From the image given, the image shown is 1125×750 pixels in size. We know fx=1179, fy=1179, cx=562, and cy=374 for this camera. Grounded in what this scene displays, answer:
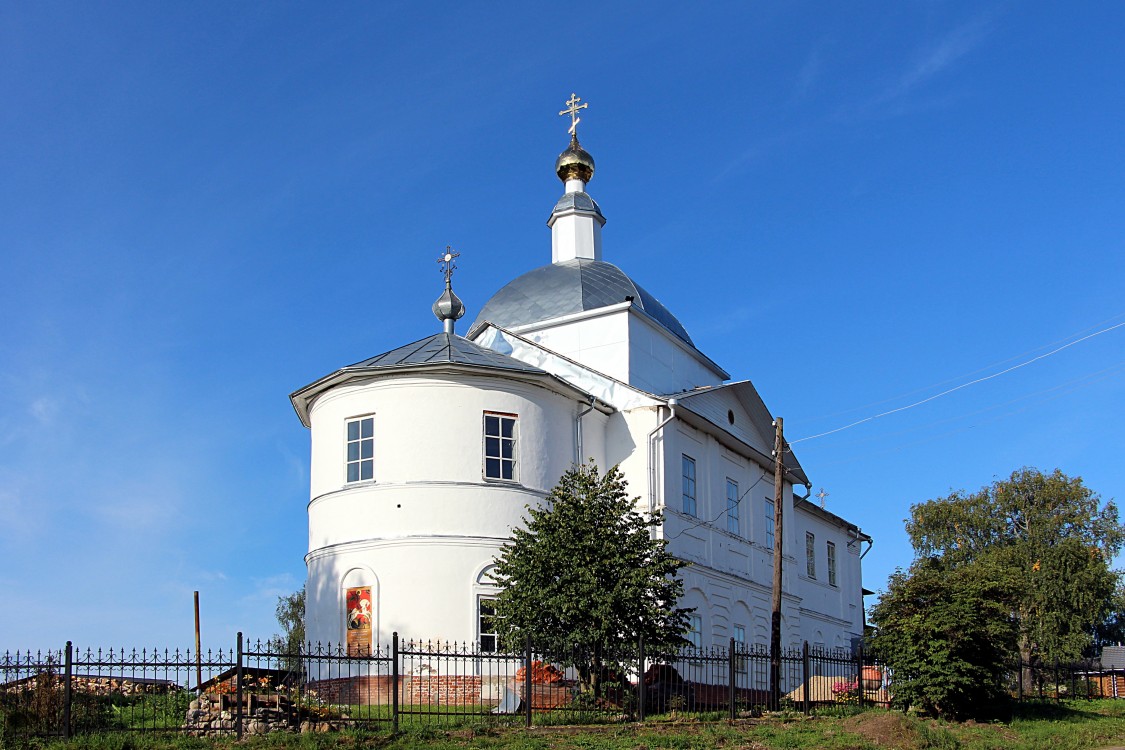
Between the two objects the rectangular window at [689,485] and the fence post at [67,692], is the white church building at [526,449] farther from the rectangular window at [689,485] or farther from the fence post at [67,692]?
the fence post at [67,692]

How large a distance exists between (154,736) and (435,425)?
9.20 m

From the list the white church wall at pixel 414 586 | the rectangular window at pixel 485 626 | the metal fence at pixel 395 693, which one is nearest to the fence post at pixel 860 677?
the metal fence at pixel 395 693

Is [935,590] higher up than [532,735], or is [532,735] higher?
[935,590]

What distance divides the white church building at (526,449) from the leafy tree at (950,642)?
5.74 meters

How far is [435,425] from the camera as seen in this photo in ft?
76.1

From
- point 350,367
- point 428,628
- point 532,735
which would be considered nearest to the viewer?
point 532,735

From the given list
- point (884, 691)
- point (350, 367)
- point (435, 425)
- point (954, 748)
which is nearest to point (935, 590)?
point (884, 691)

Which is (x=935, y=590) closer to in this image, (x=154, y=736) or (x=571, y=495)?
(x=571, y=495)

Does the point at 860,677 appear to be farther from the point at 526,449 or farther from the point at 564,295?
the point at 564,295

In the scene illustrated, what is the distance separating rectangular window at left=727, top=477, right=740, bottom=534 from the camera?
2934 cm

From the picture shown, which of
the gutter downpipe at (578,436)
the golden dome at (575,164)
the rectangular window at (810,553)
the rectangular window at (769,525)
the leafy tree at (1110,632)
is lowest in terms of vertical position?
the leafy tree at (1110,632)

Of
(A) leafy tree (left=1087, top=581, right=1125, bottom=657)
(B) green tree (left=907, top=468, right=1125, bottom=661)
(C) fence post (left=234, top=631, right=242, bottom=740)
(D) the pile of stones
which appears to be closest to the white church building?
(D) the pile of stones

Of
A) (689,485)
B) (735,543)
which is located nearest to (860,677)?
(689,485)

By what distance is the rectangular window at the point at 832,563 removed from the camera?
125ft
